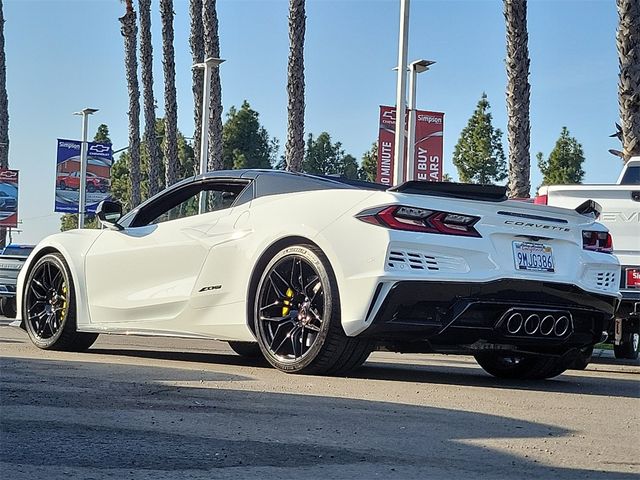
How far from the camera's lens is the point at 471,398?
644 centimetres

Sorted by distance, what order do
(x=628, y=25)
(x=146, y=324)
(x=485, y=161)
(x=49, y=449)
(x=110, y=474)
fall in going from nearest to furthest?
(x=110, y=474)
(x=49, y=449)
(x=146, y=324)
(x=628, y=25)
(x=485, y=161)

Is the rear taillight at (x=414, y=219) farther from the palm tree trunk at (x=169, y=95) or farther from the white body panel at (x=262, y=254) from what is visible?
the palm tree trunk at (x=169, y=95)

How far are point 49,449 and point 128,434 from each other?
0.45 metres

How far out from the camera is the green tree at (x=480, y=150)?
57000 mm

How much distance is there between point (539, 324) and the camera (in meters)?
7.07

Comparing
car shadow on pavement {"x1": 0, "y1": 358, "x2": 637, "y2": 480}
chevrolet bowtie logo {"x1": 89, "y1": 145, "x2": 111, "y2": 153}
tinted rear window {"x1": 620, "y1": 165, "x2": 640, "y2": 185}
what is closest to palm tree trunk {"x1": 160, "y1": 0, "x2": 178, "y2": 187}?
chevrolet bowtie logo {"x1": 89, "y1": 145, "x2": 111, "y2": 153}

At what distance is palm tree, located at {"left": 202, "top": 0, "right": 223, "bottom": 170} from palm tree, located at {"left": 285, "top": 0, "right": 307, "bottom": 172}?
168 inches

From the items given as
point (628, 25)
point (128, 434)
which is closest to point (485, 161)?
point (628, 25)

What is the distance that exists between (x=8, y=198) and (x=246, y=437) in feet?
134

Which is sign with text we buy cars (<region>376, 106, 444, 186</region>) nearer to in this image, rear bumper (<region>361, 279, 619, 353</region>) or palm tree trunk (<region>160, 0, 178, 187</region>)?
palm tree trunk (<region>160, 0, 178, 187</region>)

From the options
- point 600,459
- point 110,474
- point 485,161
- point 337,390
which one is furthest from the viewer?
point 485,161

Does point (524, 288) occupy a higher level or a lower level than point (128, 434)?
higher

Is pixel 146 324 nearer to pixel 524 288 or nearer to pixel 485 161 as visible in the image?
pixel 524 288

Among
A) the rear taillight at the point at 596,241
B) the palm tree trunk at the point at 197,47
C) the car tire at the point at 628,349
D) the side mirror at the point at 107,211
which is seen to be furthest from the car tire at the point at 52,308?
the palm tree trunk at the point at 197,47
